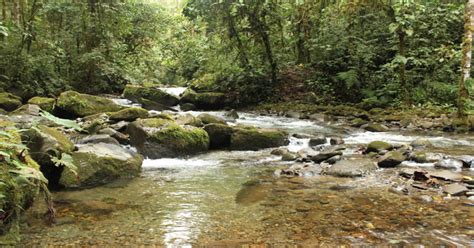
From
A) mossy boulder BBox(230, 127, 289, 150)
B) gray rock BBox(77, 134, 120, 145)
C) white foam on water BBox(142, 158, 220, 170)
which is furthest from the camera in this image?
mossy boulder BBox(230, 127, 289, 150)

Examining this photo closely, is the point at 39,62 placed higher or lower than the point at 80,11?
lower

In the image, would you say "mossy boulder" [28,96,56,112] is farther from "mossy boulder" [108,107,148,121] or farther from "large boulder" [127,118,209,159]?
"large boulder" [127,118,209,159]

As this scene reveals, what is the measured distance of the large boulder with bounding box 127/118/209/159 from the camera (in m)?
7.96

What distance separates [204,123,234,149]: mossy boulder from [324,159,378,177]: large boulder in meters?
3.20

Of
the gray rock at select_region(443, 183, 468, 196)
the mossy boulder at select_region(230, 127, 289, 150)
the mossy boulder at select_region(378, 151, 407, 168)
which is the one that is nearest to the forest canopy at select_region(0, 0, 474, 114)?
the mossy boulder at select_region(230, 127, 289, 150)

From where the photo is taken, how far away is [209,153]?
345 inches

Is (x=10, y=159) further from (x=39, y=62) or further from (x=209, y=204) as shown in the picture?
(x=39, y=62)

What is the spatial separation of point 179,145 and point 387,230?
5139 mm

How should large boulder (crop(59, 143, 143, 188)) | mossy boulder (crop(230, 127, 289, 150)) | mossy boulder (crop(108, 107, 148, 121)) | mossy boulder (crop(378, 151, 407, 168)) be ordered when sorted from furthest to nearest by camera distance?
mossy boulder (crop(108, 107, 148, 121)) < mossy boulder (crop(230, 127, 289, 150)) < mossy boulder (crop(378, 151, 407, 168)) < large boulder (crop(59, 143, 143, 188))

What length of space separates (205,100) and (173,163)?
9695 mm

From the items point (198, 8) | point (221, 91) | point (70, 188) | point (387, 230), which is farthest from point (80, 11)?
point (387, 230)

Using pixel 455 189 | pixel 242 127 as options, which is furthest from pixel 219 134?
pixel 455 189

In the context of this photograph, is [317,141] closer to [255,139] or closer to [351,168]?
[255,139]

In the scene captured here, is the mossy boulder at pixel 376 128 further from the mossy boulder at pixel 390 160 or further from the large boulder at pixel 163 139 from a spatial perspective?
the large boulder at pixel 163 139
